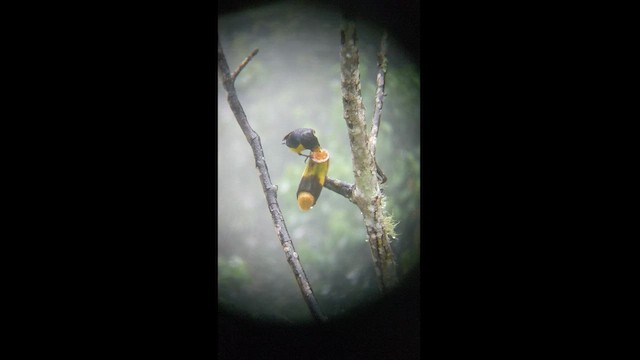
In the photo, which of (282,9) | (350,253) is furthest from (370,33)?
(350,253)

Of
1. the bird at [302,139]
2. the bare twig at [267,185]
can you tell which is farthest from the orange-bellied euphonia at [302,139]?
the bare twig at [267,185]

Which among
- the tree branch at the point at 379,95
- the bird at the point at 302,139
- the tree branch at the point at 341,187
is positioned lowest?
the tree branch at the point at 341,187

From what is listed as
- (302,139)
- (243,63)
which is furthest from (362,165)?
(243,63)

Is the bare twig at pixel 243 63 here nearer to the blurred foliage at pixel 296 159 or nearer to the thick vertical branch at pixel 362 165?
the blurred foliage at pixel 296 159

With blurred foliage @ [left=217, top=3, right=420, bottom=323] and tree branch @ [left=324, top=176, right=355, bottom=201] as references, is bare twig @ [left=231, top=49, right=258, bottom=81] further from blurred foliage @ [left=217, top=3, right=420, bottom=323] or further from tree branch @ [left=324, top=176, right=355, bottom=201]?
tree branch @ [left=324, top=176, right=355, bottom=201]

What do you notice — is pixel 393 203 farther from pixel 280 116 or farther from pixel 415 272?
pixel 280 116
